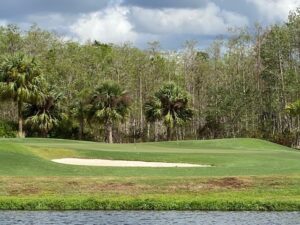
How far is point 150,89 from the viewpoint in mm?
100000

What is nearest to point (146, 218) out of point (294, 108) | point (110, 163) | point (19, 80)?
point (110, 163)

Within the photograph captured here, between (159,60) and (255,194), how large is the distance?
240 ft

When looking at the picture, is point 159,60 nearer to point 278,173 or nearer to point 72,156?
point 72,156

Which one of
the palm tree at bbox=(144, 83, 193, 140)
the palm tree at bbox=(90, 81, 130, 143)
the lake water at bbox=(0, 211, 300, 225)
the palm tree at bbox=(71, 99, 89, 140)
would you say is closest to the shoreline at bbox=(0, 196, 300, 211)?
the lake water at bbox=(0, 211, 300, 225)

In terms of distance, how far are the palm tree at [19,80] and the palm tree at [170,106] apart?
13606 mm

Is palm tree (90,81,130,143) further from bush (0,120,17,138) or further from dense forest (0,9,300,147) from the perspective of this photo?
bush (0,120,17,138)

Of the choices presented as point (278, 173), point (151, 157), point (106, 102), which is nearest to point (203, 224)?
point (278, 173)

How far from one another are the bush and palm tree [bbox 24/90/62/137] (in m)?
1.99

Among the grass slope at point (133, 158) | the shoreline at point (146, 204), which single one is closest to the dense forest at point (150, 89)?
the grass slope at point (133, 158)

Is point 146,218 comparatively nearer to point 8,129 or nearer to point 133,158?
point 133,158

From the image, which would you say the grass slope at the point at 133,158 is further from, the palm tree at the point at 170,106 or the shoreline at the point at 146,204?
the palm tree at the point at 170,106

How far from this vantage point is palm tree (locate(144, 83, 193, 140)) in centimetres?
8025

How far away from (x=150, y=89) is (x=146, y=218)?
7637 cm

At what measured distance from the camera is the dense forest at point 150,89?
77438 mm
